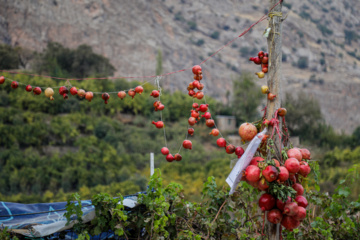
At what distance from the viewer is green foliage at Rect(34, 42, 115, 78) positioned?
15.0 meters

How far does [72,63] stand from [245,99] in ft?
27.5

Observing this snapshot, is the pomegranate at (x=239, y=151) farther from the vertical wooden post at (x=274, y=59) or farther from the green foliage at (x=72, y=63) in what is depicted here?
the green foliage at (x=72, y=63)

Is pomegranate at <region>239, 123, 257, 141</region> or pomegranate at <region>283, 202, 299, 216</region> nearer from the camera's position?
pomegranate at <region>283, 202, 299, 216</region>

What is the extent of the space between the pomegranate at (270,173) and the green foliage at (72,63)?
47.4ft

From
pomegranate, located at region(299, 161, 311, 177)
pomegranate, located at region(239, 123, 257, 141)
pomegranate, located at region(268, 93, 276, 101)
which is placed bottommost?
pomegranate, located at region(299, 161, 311, 177)

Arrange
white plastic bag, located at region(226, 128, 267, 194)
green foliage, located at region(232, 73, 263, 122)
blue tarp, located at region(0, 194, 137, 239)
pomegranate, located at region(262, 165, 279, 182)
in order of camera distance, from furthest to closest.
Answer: green foliage, located at region(232, 73, 263, 122)
blue tarp, located at region(0, 194, 137, 239)
white plastic bag, located at region(226, 128, 267, 194)
pomegranate, located at region(262, 165, 279, 182)

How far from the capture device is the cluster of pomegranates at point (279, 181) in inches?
44.8

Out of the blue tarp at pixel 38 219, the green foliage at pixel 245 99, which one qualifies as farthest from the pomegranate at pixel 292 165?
the green foliage at pixel 245 99

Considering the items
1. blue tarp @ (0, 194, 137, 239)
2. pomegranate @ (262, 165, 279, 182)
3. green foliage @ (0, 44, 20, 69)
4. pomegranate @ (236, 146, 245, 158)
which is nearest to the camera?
pomegranate @ (262, 165, 279, 182)

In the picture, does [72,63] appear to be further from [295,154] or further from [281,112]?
[295,154]

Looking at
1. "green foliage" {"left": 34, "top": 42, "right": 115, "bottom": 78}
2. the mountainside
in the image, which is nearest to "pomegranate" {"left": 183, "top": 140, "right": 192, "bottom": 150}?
"green foliage" {"left": 34, "top": 42, "right": 115, "bottom": 78}

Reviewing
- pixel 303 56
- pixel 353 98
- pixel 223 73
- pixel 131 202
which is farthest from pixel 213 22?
pixel 131 202

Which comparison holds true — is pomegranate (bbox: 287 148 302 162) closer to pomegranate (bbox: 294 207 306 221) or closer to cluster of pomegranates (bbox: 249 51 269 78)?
pomegranate (bbox: 294 207 306 221)

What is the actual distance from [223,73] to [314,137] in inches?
529
